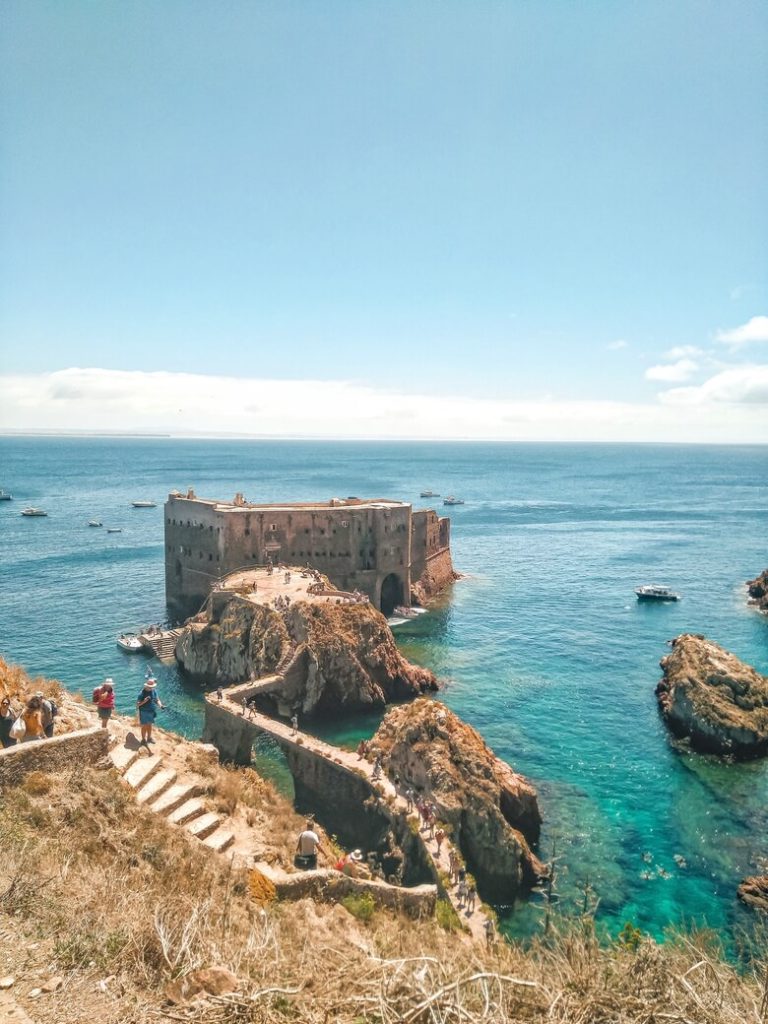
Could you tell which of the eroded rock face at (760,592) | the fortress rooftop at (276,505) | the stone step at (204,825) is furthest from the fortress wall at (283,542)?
the stone step at (204,825)

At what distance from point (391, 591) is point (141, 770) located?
157 ft

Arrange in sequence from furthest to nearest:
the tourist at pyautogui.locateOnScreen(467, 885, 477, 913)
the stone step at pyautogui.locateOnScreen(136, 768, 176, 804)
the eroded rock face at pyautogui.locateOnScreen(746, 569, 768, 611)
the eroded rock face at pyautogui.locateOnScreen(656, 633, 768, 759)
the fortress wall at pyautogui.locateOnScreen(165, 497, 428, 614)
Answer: the eroded rock face at pyautogui.locateOnScreen(746, 569, 768, 611) → the fortress wall at pyautogui.locateOnScreen(165, 497, 428, 614) → the eroded rock face at pyautogui.locateOnScreen(656, 633, 768, 759) → the tourist at pyautogui.locateOnScreen(467, 885, 477, 913) → the stone step at pyautogui.locateOnScreen(136, 768, 176, 804)

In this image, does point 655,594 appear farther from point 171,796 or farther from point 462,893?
point 171,796

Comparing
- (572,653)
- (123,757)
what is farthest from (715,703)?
(123,757)

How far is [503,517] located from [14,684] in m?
118

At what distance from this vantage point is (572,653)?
2108 inches

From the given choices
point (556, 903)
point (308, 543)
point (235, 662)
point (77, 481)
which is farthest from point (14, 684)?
point (77, 481)

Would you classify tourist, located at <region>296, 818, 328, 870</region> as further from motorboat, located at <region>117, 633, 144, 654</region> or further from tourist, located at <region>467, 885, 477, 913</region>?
motorboat, located at <region>117, 633, 144, 654</region>

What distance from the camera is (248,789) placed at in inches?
822

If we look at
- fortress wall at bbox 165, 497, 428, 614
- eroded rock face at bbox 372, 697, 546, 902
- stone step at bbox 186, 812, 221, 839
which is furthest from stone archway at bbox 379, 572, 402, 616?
stone step at bbox 186, 812, 221, 839

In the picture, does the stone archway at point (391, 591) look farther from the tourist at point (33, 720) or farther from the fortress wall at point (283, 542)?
the tourist at point (33, 720)

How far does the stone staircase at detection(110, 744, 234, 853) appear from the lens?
16.9 metres

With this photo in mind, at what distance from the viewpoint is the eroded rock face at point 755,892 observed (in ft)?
80.7

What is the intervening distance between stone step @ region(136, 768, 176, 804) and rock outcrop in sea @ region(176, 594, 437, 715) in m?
21.2
